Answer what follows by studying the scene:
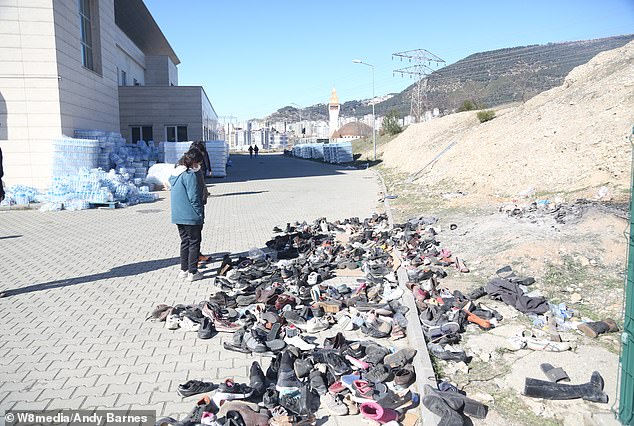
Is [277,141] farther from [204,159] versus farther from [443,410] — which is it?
[443,410]

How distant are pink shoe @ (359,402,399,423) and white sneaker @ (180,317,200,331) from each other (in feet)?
7.82

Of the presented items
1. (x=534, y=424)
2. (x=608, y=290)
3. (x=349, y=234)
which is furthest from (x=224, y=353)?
(x=349, y=234)

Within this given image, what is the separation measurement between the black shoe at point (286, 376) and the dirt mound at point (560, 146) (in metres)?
9.12

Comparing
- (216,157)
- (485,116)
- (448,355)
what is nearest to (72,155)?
(216,157)

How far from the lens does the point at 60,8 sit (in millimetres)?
17719

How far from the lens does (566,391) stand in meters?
3.77

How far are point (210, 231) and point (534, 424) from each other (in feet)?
29.7

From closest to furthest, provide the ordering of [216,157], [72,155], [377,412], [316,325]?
[377,412] → [316,325] → [72,155] → [216,157]

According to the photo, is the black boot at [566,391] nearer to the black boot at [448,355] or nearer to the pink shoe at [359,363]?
the black boot at [448,355]

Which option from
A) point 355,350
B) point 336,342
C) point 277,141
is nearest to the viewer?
point 355,350

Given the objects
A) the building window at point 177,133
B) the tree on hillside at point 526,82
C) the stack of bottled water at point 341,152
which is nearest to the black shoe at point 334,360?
the building window at point 177,133

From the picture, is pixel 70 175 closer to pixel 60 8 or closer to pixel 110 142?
pixel 110 142

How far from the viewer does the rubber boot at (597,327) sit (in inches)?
189

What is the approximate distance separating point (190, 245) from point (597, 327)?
5363mm
